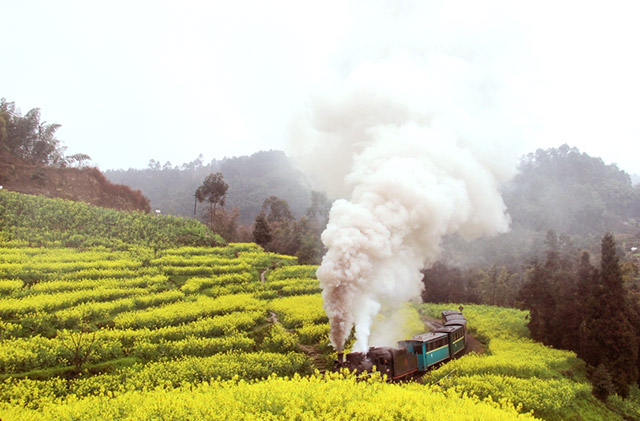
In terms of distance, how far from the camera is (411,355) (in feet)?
62.5

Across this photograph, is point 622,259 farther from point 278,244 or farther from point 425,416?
point 425,416

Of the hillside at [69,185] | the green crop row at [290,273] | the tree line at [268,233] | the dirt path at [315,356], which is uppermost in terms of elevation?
the hillside at [69,185]

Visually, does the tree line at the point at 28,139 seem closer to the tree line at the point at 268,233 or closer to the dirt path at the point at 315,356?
the tree line at the point at 268,233

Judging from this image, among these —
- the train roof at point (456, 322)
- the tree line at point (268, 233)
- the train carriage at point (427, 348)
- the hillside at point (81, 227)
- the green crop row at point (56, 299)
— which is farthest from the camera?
the tree line at point (268, 233)

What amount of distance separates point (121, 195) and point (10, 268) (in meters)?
25.9

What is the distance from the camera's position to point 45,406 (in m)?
13.3

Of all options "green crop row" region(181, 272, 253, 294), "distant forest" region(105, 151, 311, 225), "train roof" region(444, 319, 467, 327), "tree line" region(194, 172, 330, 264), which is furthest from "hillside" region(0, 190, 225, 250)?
"distant forest" region(105, 151, 311, 225)

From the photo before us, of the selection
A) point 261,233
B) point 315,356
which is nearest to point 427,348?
point 315,356

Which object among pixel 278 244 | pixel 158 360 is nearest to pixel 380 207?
pixel 158 360

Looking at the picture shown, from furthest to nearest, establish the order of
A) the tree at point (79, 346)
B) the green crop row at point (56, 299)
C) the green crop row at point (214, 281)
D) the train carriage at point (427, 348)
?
the green crop row at point (214, 281), the green crop row at point (56, 299), the train carriage at point (427, 348), the tree at point (79, 346)

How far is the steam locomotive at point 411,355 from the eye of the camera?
1577cm

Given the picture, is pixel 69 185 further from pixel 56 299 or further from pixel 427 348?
pixel 427 348

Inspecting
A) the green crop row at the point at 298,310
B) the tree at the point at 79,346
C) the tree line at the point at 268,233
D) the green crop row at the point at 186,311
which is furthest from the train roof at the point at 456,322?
the tree line at the point at 268,233

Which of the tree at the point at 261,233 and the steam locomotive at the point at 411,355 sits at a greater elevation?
the tree at the point at 261,233
